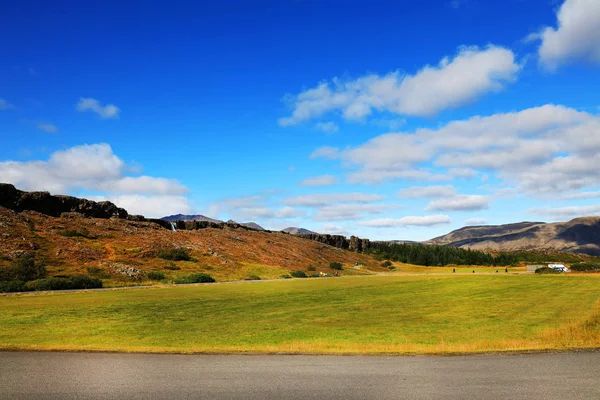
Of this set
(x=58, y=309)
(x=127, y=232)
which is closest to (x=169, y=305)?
(x=58, y=309)

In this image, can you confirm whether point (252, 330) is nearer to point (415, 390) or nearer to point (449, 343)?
point (449, 343)

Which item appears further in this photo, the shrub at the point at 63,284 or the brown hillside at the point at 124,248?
the brown hillside at the point at 124,248

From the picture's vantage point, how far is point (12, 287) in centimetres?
4375

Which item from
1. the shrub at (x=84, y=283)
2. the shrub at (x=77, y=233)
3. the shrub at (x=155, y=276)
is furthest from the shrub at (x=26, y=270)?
the shrub at (x=77, y=233)

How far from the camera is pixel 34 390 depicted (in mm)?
11742

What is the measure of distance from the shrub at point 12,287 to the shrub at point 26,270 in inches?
256

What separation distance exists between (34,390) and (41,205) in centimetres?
9579

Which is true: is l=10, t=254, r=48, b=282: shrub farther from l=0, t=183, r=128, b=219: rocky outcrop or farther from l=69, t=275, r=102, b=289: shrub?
l=0, t=183, r=128, b=219: rocky outcrop

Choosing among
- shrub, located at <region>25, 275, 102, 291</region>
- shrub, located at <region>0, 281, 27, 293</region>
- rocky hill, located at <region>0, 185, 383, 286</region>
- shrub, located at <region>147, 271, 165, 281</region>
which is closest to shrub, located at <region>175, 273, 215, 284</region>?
shrub, located at <region>147, 271, 165, 281</region>

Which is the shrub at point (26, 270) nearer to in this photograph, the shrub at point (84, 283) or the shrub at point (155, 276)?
the shrub at point (84, 283)

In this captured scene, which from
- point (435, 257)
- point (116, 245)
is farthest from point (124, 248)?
point (435, 257)

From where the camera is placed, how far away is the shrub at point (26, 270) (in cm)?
5188

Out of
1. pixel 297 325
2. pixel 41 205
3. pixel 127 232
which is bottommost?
pixel 297 325

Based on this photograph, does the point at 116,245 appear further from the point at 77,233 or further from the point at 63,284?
the point at 63,284
